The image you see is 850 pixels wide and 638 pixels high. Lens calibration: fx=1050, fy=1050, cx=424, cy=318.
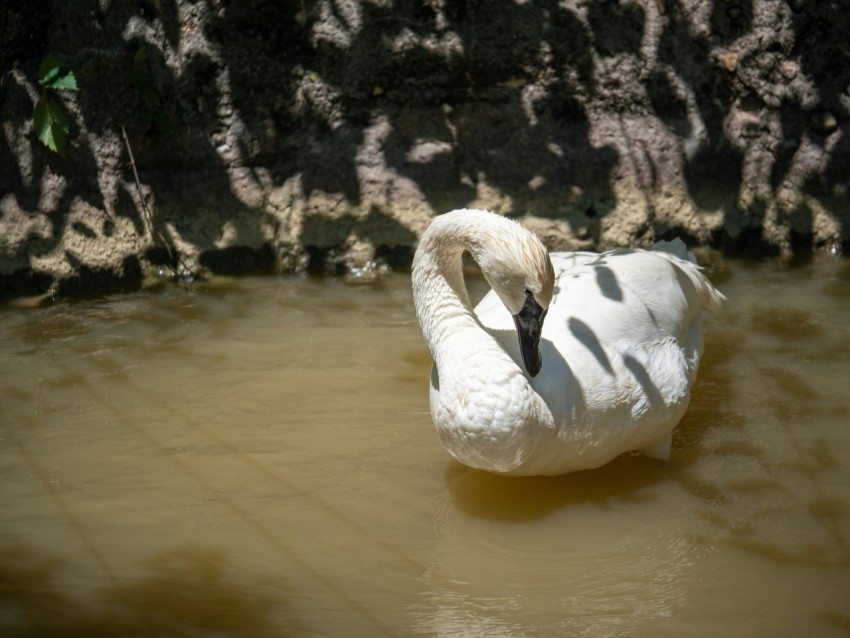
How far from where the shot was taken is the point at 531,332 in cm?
384

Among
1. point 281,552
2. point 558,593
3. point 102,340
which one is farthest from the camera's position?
point 102,340

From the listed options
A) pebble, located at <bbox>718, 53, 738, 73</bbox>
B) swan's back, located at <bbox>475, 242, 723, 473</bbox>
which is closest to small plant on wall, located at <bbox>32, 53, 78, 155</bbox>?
swan's back, located at <bbox>475, 242, 723, 473</bbox>

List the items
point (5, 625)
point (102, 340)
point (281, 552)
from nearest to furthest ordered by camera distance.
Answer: point (5, 625), point (281, 552), point (102, 340)

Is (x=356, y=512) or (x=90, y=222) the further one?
(x=90, y=222)

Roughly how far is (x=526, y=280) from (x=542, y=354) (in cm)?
35

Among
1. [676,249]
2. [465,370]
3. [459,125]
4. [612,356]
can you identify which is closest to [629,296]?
[612,356]

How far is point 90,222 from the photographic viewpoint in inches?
268

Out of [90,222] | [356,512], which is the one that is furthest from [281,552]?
[90,222]

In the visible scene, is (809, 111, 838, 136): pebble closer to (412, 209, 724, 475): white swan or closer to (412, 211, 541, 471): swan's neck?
(412, 209, 724, 475): white swan

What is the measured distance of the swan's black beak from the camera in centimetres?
385

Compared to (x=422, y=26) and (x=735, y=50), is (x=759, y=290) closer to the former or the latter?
(x=735, y=50)

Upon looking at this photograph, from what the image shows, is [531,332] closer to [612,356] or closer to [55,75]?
[612,356]

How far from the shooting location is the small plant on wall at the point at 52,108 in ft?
21.1

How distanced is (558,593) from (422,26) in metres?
4.64
